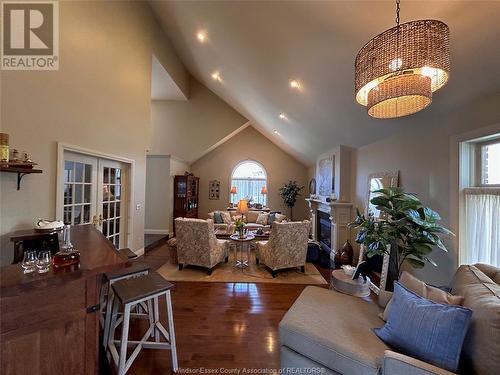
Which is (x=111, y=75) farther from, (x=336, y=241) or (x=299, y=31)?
(x=336, y=241)

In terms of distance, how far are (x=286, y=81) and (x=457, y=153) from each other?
2.34 m

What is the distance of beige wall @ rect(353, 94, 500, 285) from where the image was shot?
6.60 feet

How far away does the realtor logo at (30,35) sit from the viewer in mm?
2156

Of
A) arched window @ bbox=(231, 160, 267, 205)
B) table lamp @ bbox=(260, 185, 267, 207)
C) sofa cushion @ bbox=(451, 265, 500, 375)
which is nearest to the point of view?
sofa cushion @ bbox=(451, 265, 500, 375)

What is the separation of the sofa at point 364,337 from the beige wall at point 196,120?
235 inches

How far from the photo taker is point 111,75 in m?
3.45

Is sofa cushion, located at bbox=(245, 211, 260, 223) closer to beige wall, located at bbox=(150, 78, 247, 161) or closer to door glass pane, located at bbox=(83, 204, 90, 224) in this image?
beige wall, located at bbox=(150, 78, 247, 161)

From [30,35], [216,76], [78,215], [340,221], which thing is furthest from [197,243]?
[216,76]

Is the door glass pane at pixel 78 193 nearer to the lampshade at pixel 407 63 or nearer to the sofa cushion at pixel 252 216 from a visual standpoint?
the lampshade at pixel 407 63

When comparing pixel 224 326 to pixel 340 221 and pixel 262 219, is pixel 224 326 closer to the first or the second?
pixel 340 221

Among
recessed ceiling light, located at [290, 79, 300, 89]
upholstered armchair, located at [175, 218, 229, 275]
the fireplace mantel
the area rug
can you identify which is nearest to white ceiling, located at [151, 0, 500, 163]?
recessed ceiling light, located at [290, 79, 300, 89]

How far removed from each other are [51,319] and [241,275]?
9.55 ft

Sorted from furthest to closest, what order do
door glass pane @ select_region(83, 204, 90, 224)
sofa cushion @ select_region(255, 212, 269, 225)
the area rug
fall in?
1. sofa cushion @ select_region(255, 212, 269, 225)
2. the area rug
3. door glass pane @ select_region(83, 204, 90, 224)

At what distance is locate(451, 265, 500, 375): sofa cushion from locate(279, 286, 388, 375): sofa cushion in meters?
0.41
